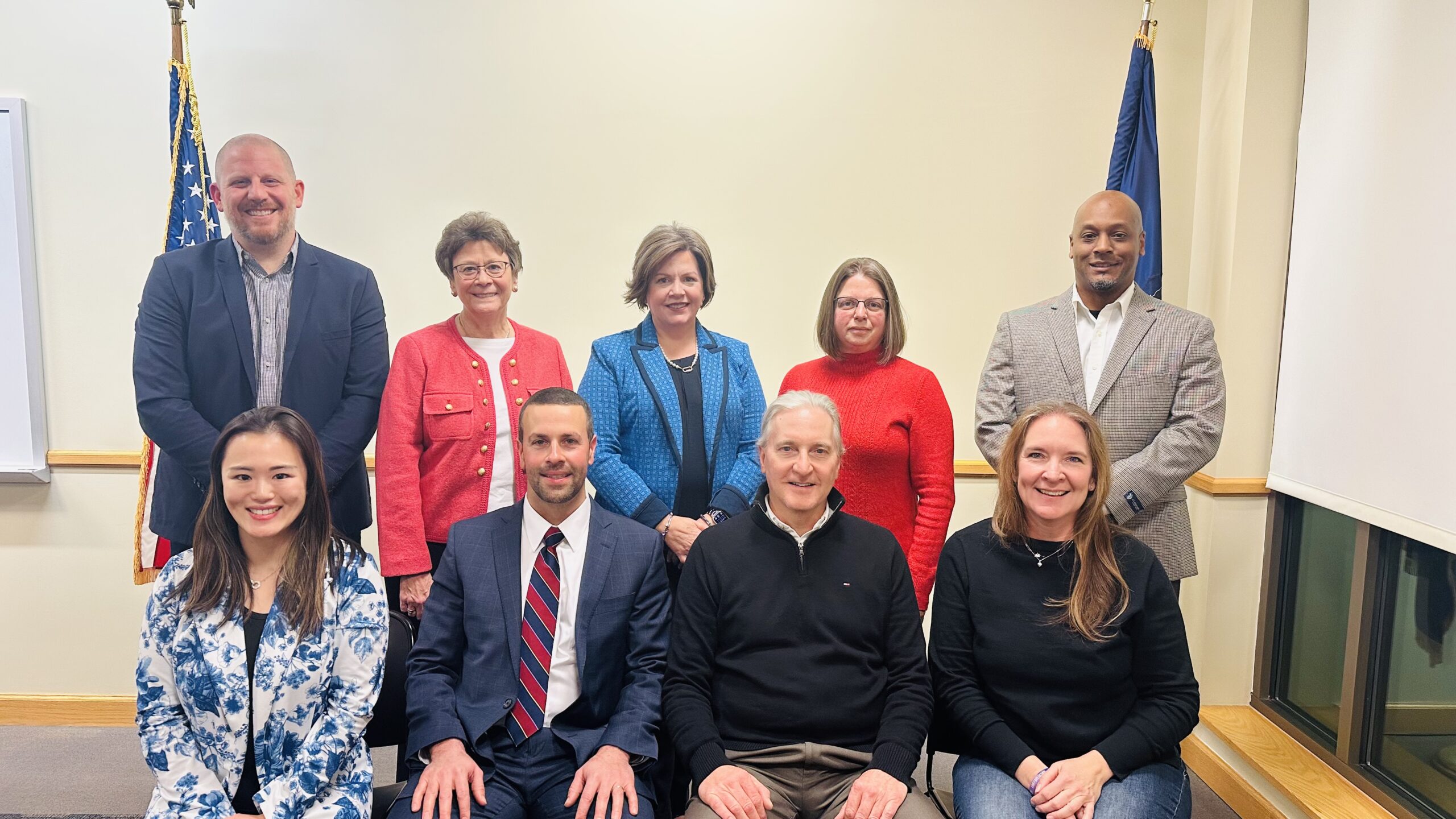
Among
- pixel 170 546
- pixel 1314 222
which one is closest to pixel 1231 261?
pixel 1314 222

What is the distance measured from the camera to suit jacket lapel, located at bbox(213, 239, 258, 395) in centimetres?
250

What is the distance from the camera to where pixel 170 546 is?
9.08 feet

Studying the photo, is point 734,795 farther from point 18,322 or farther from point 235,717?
point 18,322

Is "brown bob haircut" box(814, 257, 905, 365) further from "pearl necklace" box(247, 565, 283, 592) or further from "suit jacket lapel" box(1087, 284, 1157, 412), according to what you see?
"pearl necklace" box(247, 565, 283, 592)

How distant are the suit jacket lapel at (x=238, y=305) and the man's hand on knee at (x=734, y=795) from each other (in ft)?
5.29

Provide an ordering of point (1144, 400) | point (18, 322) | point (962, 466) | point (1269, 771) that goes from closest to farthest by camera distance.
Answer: point (1144, 400) → point (1269, 771) → point (18, 322) → point (962, 466)

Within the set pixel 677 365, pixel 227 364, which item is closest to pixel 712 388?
pixel 677 365

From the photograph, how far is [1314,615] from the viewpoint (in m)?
3.14

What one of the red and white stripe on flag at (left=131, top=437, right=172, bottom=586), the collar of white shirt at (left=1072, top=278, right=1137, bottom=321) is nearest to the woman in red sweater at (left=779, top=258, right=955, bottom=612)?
the collar of white shirt at (left=1072, top=278, right=1137, bottom=321)

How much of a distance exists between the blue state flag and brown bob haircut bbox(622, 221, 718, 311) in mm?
1672

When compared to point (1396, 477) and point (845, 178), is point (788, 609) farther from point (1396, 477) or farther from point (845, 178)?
point (845, 178)

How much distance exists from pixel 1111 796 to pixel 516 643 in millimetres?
1318

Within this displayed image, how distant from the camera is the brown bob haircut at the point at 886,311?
2.53 metres

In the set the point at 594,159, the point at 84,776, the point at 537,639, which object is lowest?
the point at 84,776
